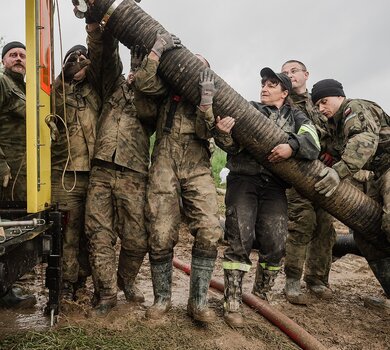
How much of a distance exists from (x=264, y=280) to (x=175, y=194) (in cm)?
125

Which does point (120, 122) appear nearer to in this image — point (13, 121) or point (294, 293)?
point (13, 121)

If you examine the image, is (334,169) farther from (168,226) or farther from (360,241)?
(168,226)

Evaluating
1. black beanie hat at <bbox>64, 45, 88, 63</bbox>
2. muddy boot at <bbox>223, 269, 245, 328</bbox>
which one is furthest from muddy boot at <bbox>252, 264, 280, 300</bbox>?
black beanie hat at <bbox>64, 45, 88, 63</bbox>

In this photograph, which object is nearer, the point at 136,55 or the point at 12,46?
the point at 136,55

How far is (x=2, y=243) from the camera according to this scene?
2400 mm

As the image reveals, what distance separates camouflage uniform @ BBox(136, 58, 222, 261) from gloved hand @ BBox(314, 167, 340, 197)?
0.94 m

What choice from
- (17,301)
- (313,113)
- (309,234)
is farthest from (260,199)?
(17,301)

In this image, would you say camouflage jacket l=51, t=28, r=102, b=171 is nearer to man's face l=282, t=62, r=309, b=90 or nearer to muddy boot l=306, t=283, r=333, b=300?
man's face l=282, t=62, r=309, b=90

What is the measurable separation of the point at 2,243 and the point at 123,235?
155 cm

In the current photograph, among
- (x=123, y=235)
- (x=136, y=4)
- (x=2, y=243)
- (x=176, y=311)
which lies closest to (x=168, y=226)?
(x=123, y=235)

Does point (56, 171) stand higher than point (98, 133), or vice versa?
point (98, 133)

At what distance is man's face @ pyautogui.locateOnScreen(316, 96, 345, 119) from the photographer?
180 inches

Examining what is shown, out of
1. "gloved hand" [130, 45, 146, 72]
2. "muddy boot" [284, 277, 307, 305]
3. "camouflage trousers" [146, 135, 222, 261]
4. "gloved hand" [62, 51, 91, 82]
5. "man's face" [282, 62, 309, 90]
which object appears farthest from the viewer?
"man's face" [282, 62, 309, 90]

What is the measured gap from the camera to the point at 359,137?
13.5 ft
